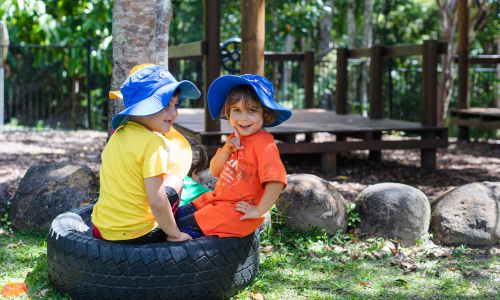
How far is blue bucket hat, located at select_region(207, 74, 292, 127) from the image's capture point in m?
2.60

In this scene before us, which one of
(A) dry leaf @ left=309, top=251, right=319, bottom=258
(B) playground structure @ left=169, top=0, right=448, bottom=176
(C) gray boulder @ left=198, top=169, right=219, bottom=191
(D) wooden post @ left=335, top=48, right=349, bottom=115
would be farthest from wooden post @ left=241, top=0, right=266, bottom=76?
(D) wooden post @ left=335, top=48, right=349, bottom=115

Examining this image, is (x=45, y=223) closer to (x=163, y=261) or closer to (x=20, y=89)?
(x=163, y=261)

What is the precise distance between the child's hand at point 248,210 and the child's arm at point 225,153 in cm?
31

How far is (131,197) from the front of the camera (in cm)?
253

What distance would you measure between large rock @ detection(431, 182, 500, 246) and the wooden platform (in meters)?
5.76

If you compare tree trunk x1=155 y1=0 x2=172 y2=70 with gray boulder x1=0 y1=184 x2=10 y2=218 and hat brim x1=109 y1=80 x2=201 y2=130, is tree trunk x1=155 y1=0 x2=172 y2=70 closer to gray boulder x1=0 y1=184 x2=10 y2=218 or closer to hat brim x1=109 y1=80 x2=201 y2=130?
gray boulder x1=0 y1=184 x2=10 y2=218

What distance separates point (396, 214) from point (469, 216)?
58 centimetres

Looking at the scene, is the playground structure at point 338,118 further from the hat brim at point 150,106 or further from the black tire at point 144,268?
the black tire at point 144,268

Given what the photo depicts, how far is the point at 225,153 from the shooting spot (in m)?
2.81

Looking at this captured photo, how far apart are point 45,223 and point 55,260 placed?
4.63 ft

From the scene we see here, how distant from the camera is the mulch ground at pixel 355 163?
18.9 feet

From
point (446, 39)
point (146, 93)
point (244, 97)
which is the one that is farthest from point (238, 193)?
point (446, 39)

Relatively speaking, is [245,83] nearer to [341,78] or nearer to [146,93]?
[146,93]

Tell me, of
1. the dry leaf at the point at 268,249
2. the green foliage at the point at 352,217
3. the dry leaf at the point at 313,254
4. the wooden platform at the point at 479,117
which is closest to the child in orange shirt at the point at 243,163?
the dry leaf at the point at 268,249
